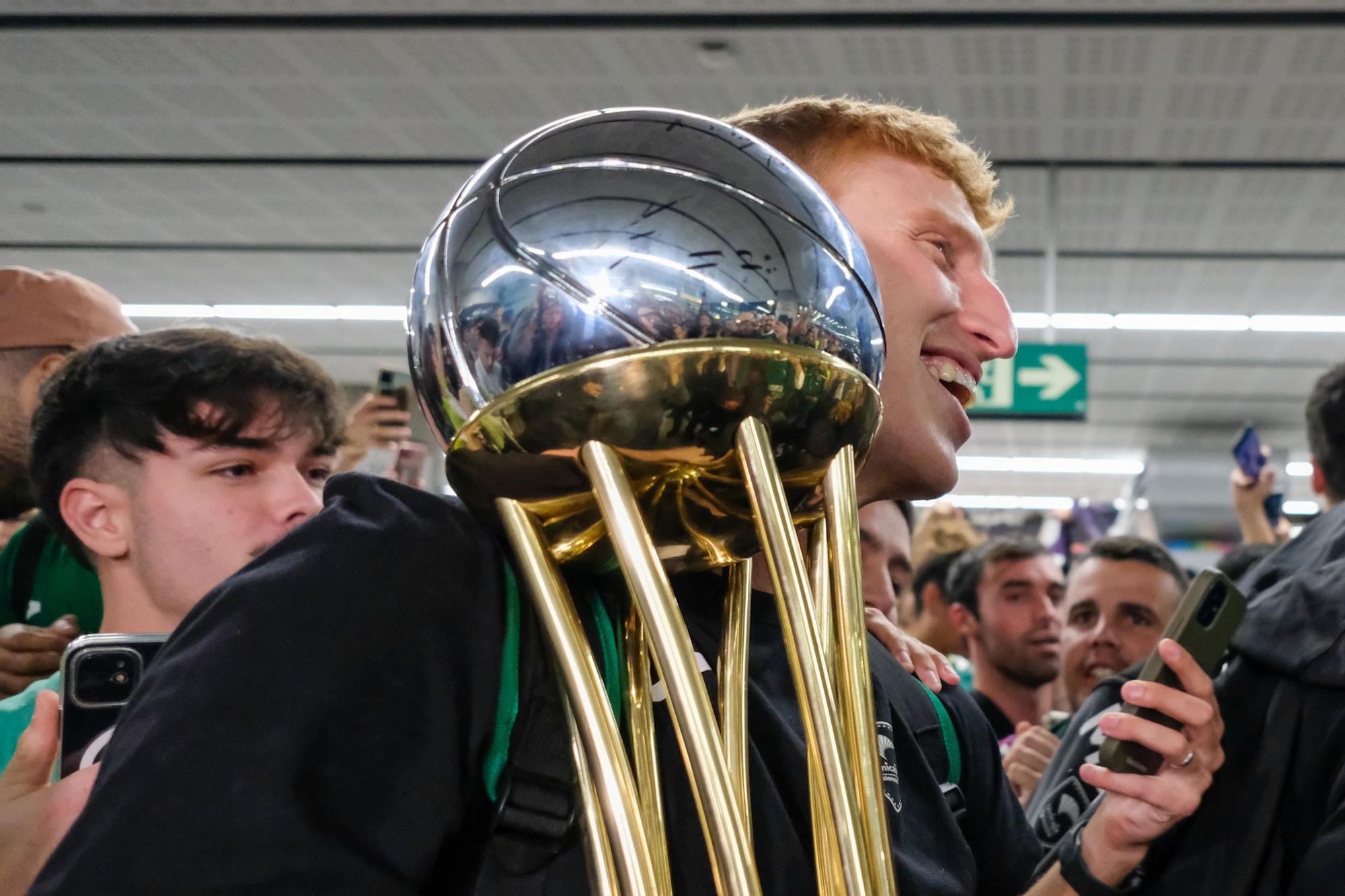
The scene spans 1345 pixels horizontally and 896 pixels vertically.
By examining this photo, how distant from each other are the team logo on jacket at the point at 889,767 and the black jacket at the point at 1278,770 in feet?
1.97

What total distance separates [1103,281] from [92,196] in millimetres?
5965

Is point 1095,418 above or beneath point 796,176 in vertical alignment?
above

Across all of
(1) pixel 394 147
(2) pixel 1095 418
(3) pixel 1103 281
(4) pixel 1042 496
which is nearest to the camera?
(1) pixel 394 147

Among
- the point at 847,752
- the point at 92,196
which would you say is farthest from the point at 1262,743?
the point at 92,196

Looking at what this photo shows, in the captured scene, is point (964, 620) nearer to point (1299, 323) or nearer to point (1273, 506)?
point (1273, 506)

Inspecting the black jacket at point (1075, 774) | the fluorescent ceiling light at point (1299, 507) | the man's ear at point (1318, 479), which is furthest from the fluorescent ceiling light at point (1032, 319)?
the fluorescent ceiling light at point (1299, 507)

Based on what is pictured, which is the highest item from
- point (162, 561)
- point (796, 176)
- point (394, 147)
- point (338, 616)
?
point (394, 147)

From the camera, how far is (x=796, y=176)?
0.76 m

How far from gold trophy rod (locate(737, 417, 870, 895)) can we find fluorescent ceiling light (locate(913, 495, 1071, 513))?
15627 mm

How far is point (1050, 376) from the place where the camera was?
6637 millimetres

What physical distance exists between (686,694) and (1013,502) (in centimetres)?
1654

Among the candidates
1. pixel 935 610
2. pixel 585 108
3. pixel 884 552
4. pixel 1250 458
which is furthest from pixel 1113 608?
pixel 585 108

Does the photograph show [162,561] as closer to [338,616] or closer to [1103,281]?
[338,616]

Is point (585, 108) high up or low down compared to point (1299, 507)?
down
